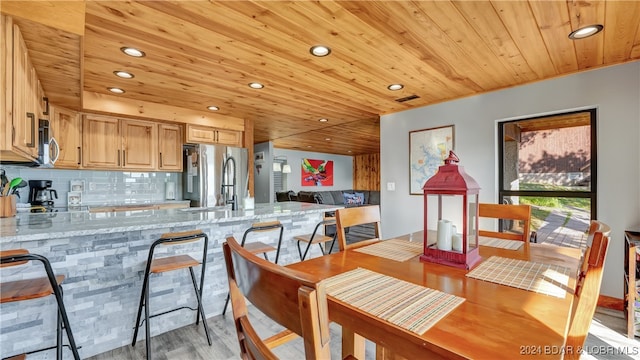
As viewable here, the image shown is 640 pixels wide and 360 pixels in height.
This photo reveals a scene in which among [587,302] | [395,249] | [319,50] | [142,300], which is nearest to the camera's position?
[587,302]

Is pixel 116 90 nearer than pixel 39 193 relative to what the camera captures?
Yes

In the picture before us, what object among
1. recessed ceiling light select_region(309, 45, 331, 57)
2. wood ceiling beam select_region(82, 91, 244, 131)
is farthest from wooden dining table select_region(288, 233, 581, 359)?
wood ceiling beam select_region(82, 91, 244, 131)

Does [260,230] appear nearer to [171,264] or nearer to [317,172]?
[171,264]

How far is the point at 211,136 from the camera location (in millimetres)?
4141

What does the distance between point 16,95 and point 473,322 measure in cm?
245

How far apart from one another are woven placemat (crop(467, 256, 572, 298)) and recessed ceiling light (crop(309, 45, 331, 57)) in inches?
68.0

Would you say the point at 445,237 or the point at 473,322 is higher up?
the point at 445,237

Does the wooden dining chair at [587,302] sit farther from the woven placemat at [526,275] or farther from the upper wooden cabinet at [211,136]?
the upper wooden cabinet at [211,136]

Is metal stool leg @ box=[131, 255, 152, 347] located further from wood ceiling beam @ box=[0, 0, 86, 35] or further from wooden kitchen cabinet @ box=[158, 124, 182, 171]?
wooden kitchen cabinet @ box=[158, 124, 182, 171]

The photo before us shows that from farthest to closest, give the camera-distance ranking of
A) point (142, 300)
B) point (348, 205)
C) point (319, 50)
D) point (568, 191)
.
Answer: point (348, 205)
point (568, 191)
point (319, 50)
point (142, 300)

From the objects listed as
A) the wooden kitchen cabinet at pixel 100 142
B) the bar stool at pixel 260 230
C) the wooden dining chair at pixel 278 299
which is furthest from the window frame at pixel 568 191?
the wooden kitchen cabinet at pixel 100 142

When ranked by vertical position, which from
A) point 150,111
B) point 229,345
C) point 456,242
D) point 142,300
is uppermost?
point 150,111

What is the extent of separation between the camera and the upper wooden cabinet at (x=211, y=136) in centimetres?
398

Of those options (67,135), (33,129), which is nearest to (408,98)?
(33,129)
